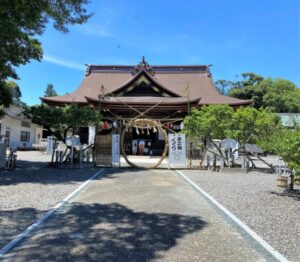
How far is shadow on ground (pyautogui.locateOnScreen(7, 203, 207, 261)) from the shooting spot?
436cm

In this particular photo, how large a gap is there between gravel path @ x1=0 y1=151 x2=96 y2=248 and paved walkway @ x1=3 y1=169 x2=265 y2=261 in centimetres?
44

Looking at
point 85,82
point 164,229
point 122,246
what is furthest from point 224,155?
point 85,82

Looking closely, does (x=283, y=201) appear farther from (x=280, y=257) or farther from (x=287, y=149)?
(x=280, y=257)

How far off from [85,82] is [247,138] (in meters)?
19.3

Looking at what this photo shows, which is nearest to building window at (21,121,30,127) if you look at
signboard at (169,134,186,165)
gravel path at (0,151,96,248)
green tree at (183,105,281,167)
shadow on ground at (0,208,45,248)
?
gravel path at (0,151,96,248)

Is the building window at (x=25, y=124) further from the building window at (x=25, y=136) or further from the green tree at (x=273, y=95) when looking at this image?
the green tree at (x=273, y=95)

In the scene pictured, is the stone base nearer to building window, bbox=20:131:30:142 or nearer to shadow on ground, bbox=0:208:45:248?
shadow on ground, bbox=0:208:45:248

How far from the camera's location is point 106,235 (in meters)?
5.21

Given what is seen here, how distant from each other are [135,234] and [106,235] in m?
0.45

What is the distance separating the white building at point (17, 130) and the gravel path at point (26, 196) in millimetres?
21719

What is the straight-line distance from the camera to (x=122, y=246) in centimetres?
471

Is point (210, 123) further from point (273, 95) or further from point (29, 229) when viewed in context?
point (273, 95)

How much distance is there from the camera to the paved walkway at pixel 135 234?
4.38 metres

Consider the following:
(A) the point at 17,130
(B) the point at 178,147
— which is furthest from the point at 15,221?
(A) the point at 17,130
